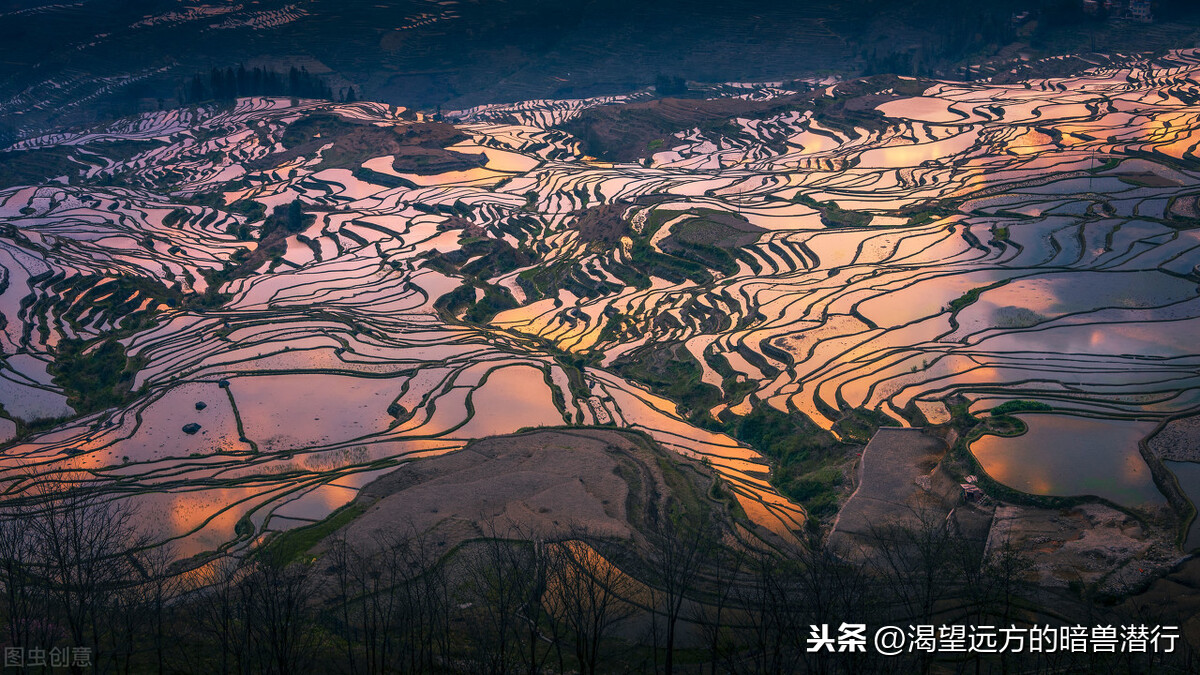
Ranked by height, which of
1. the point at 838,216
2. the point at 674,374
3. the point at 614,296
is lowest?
the point at 674,374

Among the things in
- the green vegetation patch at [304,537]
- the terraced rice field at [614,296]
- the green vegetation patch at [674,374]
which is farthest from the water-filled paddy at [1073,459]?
the green vegetation patch at [304,537]

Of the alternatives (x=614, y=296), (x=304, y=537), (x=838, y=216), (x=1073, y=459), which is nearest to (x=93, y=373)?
(x=304, y=537)

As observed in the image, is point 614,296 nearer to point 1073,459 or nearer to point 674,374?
point 674,374

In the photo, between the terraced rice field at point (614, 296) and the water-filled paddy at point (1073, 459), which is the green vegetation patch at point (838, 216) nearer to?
the terraced rice field at point (614, 296)

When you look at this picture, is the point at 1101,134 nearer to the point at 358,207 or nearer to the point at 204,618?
the point at 358,207

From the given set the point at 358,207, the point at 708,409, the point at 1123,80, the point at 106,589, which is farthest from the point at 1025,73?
the point at 106,589

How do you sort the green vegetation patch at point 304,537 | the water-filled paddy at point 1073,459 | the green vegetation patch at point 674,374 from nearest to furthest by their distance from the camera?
the water-filled paddy at point 1073,459, the green vegetation patch at point 304,537, the green vegetation patch at point 674,374

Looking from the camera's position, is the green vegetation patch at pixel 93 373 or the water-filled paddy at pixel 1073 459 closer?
the water-filled paddy at pixel 1073 459

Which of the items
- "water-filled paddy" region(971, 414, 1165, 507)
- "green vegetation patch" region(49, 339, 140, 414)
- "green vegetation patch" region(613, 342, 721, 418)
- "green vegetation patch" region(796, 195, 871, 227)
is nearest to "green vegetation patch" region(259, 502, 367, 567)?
"green vegetation patch" region(613, 342, 721, 418)

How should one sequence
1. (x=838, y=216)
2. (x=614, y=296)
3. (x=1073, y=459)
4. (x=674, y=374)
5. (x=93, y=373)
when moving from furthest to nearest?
1. (x=838, y=216)
2. (x=614, y=296)
3. (x=93, y=373)
4. (x=674, y=374)
5. (x=1073, y=459)
